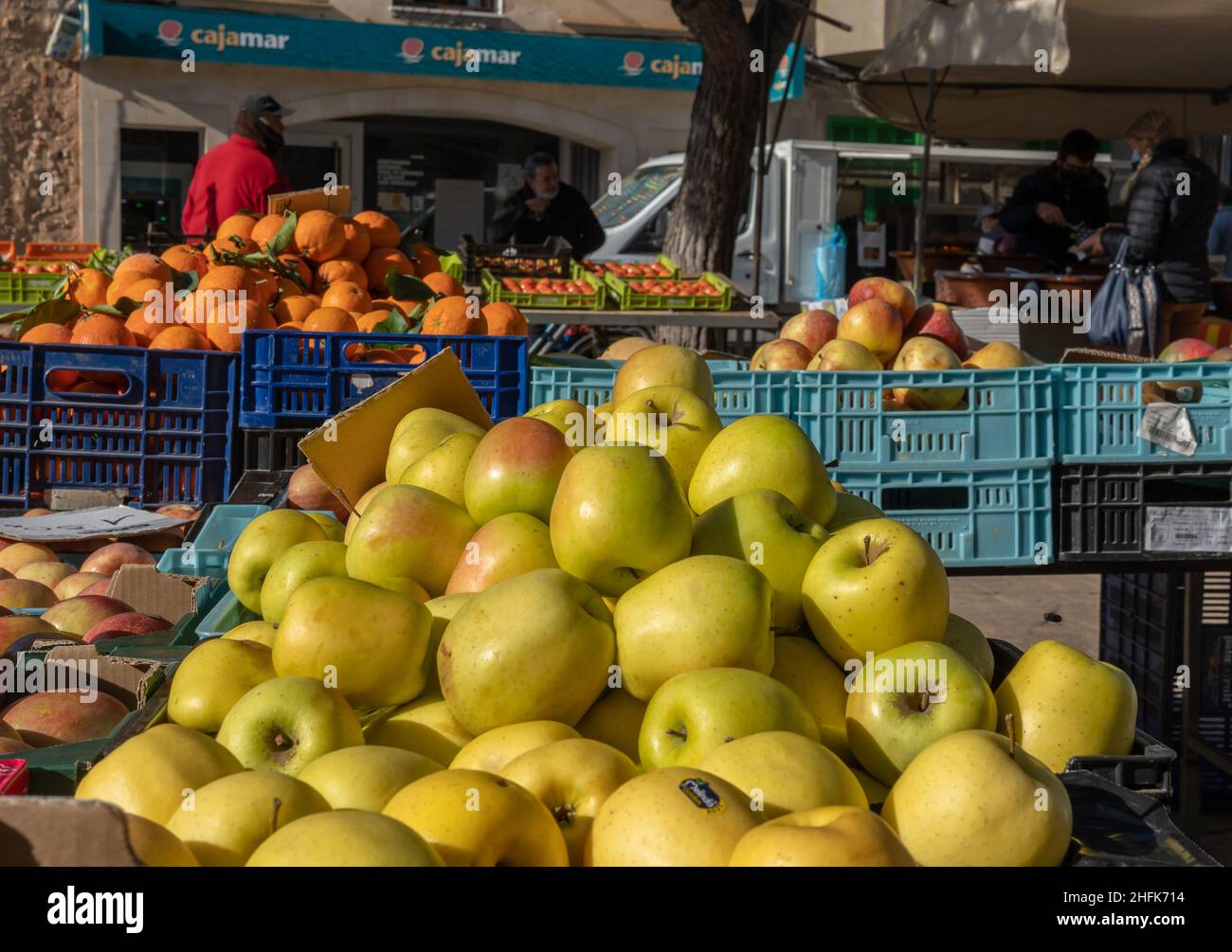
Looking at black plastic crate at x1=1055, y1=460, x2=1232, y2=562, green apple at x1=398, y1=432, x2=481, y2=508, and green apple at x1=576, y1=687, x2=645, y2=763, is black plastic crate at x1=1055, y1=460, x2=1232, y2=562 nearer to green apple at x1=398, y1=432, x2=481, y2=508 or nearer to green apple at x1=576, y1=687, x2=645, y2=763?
green apple at x1=398, y1=432, x2=481, y2=508

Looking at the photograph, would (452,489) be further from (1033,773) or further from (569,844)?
(1033,773)

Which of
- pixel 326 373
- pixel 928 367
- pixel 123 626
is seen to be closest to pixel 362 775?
pixel 123 626

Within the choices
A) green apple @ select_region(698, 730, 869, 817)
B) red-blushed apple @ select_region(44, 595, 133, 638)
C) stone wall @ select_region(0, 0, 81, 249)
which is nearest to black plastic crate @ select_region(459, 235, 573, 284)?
red-blushed apple @ select_region(44, 595, 133, 638)

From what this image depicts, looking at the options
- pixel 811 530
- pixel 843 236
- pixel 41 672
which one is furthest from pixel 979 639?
pixel 843 236

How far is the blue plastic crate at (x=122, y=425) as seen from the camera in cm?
459

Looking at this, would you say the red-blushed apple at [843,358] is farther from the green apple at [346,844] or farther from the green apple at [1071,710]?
the green apple at [346,844]

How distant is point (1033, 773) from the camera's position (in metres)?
1.76

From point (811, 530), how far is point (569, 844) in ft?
2.65

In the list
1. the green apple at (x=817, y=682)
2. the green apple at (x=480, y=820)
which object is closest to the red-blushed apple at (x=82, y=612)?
the green apple at (x=817, y=682)

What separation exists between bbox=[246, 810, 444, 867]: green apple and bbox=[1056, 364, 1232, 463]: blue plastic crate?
3359 millimetres

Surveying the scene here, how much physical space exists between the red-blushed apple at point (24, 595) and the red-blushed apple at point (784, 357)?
243 centimetres

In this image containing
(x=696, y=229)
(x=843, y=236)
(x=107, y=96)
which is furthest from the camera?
(x=107, y=96)

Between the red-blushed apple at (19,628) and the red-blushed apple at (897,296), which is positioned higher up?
the red-blushed apple at (897,296)

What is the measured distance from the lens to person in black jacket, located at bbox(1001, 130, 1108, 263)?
10.3 m
